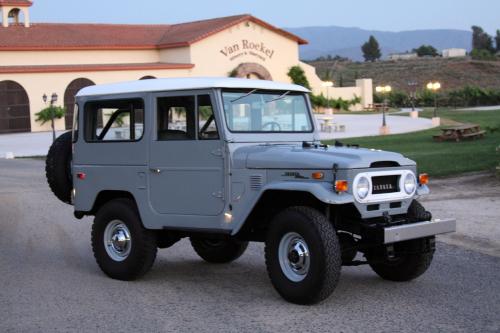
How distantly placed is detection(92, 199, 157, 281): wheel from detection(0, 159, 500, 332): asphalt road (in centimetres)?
16

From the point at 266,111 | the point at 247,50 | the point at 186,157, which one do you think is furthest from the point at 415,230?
the point at 247,50

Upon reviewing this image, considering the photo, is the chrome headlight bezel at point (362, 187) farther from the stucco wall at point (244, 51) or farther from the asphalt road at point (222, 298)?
the stucco wall at point (244, 51)

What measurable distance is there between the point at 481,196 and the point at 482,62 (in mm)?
83954

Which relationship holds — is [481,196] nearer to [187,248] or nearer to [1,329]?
[187,248]

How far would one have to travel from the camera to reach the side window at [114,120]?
836 cm

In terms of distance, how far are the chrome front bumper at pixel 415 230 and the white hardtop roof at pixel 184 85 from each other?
84.1 inches

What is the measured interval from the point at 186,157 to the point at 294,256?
160 cm

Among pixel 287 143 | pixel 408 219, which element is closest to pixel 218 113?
pixel 287 143

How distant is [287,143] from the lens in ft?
26.9

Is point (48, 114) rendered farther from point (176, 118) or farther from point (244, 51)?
point (176, 118)

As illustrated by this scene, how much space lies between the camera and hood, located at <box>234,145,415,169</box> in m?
6.93

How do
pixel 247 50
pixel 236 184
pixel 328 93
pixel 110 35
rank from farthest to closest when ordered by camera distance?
pixel 328 93 < pixel 247 50 < pixel 110 35 < pixel 236 184

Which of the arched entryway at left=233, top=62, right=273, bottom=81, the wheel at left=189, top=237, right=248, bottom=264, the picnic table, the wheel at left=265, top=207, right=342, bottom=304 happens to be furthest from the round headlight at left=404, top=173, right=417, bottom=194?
the arched entryway at left=233, top=62, right=273, bottom=81

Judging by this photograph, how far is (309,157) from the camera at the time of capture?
7.05 metres
